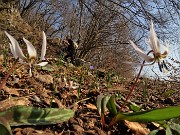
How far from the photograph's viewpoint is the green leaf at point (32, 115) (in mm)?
945

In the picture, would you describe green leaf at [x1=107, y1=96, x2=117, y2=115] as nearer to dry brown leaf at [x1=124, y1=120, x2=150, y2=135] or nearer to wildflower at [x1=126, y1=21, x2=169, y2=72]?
dry brown leaf at [x1=124, y1=120, x2=150, y2=135]

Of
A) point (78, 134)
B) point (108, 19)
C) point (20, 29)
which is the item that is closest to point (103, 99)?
point (78, 134)

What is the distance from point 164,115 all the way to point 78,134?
33cm

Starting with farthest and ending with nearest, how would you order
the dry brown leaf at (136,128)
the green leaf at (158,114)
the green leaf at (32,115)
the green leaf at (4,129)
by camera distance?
the dry brown leaf at (136,128) → the green leaf at (158,114) → the green leaf at (32,115) → the green leaf at (4,129)

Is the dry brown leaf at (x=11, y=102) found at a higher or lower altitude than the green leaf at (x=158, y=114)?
higher

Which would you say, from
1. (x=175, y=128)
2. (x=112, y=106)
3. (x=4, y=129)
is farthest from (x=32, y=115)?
(x=175, y=128)

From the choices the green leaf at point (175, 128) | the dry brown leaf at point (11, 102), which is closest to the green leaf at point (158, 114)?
the green leaf at point (175, 128)

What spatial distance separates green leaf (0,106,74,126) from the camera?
0.94 meters

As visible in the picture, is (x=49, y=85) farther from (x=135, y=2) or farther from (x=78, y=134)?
(x=135, y=2)

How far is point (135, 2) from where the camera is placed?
6.53 m

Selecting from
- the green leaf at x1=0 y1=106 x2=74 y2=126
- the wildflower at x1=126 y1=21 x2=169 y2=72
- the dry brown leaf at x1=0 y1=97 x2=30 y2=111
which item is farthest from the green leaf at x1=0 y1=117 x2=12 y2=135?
the wildflower at x1=126 y1=21 x2=169 y2=72

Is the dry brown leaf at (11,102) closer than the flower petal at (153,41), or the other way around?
the flower petal at (153,41)

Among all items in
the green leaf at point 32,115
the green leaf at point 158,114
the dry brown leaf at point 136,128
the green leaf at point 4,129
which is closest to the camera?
the green leaf at point 4,129

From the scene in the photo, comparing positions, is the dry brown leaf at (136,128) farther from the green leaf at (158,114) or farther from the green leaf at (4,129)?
the green leaf at (4,129)
